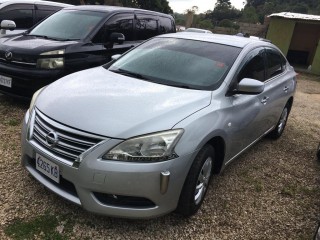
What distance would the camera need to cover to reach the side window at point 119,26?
5.63m

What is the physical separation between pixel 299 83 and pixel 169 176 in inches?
464

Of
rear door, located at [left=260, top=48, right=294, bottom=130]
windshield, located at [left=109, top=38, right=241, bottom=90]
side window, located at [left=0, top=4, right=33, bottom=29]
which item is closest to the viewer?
windshield, located at [left=109, top=38, right=241, bottom=90]

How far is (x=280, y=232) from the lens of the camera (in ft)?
10.0

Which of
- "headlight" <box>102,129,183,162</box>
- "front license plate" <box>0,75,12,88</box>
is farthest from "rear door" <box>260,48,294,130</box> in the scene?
"front license plate" <box>0,75,12,88</box>

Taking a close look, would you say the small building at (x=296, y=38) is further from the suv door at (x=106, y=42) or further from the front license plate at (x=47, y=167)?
the front license plate at (x=47, y=167)

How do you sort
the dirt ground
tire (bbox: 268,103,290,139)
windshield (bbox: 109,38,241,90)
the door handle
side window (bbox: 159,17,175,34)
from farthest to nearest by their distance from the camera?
1. side window (bbox: 159,17,175,34)
2. tire (bbox: 268,103,290,139)
3. the door handle
4. windshield (bbox: 109,38,241,90)
5. the dirt ground

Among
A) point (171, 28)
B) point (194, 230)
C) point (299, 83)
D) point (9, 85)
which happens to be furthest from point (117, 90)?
point (299, 83)

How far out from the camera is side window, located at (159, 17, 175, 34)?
7016 millimetres

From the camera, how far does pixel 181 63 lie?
3.58 m

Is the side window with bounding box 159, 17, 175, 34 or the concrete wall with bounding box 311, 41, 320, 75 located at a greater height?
the side window with bounding box 159, 17, 175, 34

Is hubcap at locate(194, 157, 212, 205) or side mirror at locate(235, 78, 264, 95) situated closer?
hubcap at locate(194, 157, 212, 205)

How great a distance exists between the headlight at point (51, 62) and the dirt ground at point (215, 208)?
2.54 ft

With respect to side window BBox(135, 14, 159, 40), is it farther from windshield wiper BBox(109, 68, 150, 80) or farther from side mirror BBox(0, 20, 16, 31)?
windshield wiper BBox(109, 68, 150, 80)

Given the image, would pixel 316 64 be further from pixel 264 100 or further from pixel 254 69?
pixel 254 69
